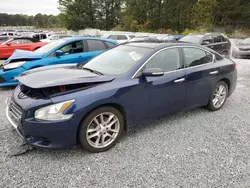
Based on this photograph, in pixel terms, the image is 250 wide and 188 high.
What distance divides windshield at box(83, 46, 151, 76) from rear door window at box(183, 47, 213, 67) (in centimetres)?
80

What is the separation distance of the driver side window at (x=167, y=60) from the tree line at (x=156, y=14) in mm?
26362

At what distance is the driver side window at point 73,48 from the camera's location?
18.9 feet

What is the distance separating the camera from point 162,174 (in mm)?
2268

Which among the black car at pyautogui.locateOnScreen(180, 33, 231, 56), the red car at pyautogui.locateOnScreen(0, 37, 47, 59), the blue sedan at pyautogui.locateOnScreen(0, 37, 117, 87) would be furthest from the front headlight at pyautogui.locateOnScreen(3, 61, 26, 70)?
the black car at pyautogui.locateOnScreen(180, 33, 231, 56)

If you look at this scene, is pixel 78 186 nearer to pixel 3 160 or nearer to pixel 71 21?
pixel 3 160

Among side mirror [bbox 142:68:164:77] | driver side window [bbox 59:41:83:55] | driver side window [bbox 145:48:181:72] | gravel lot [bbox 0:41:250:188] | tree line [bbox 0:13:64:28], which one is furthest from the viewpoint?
tree line [bbox 0:13:64:28]

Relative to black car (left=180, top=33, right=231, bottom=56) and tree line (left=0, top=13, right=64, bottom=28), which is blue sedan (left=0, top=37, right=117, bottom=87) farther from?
tree line (left=0, top=13, right=64, bottom=28)

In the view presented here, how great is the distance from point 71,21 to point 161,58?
137 ft

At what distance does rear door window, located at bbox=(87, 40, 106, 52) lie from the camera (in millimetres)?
6120

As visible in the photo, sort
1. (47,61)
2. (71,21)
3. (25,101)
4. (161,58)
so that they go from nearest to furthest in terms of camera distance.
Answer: (25,101) < (161,58) < (47,61) < (71,21)

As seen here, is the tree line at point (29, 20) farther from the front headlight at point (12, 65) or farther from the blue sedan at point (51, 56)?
the front headlight at point (12, 65)

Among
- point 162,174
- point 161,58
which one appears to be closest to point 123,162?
point 162,174

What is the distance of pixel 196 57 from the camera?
3635mm

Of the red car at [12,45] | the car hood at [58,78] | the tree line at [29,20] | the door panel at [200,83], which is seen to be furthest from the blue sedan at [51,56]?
the tree line at [29,20]
